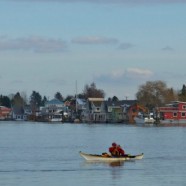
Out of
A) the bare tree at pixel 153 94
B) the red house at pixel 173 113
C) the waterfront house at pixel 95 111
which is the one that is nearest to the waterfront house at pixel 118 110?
the waterfront house at pixel 95 111

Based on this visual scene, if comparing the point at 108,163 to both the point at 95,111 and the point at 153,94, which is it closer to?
the point at 153,94

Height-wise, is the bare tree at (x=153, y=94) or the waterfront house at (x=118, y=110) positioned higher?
the bare tree at (x=153, y=94)

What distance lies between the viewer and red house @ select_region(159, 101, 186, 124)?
551 feet

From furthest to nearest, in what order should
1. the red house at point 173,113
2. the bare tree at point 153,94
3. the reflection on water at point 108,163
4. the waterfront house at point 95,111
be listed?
the waterfront house at point 95,111 → the bare tree at point 153,94 → the red house at point 173,113 → the reflection on water at point 108,163

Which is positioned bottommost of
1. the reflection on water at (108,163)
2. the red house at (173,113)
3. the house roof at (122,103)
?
the reflection on water at (108,163)

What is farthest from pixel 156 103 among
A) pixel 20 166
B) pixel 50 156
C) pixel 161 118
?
pixel 20 166

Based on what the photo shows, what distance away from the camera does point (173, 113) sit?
169750mm

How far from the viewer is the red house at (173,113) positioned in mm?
168000

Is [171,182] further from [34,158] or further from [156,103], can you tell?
[156,103]

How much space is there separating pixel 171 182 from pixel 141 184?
6.32 feet

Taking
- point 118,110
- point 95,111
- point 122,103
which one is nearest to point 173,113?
point 118,110

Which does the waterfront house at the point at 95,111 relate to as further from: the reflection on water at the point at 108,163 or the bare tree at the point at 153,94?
the reflection on water at the point at 108,163

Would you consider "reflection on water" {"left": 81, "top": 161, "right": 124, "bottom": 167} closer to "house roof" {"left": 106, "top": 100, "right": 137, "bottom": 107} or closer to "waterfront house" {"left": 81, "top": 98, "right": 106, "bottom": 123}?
"house roof" {"left": 106, "top": 100, "right": 137, "bottom": 107}

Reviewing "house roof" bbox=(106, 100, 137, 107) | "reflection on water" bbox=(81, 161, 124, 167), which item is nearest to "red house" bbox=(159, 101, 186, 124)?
"house roof" bbox=(106, 100, 137, 107)
